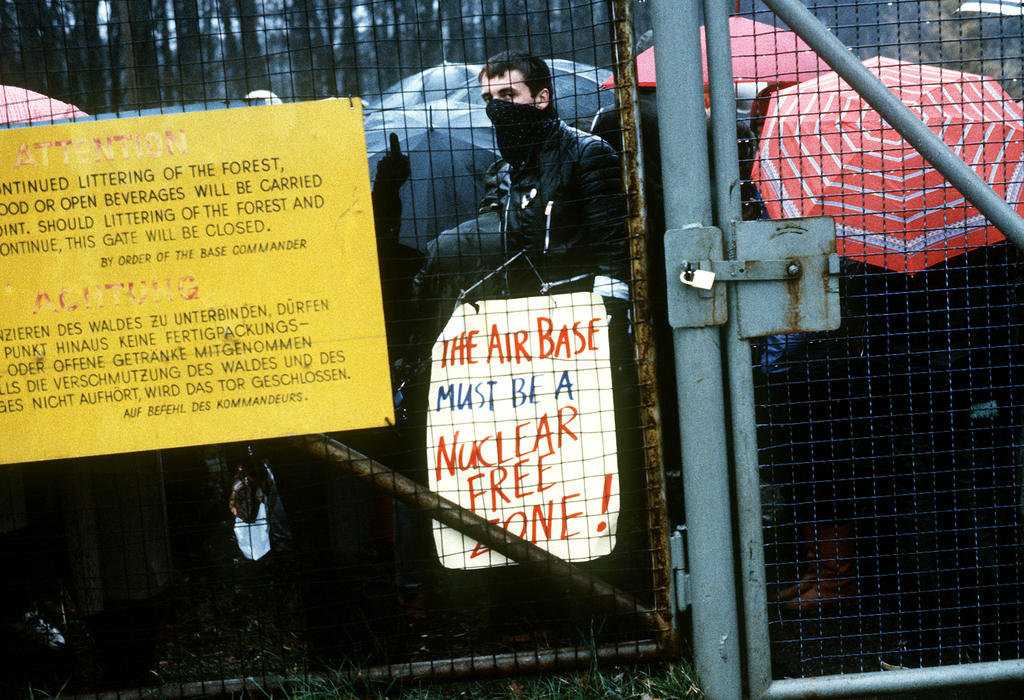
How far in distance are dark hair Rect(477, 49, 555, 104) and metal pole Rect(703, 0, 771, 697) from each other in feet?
1.91

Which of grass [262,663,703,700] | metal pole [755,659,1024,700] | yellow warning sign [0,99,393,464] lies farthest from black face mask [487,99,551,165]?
metal pole [755,659,1024,700]

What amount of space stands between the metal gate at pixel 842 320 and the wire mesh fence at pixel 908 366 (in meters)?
→ 0.01

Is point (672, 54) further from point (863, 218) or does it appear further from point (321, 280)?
point (321, 280)

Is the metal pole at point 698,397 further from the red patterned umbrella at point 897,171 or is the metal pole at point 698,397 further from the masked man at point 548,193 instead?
the red patterned umbrella at point 897,171

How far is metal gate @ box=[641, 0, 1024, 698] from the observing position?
2154mm

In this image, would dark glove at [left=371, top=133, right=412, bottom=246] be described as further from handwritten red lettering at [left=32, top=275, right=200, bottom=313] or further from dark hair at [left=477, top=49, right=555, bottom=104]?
handwritten red lettering at [left=32, top=275, right=200, bottom=313]

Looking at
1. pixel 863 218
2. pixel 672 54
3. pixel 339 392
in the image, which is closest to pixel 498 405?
pixel 339 392

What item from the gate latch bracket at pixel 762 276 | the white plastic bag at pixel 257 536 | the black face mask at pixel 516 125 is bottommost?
the white plastic bag at pixel 257 536

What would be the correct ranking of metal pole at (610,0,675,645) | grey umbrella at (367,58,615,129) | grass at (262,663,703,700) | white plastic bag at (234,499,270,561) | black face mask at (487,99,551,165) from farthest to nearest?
grey umbrella at (367,58,615,129) < white plastic bag at (234,499,270,561) < black face mask at (487,99,551,165) < grass at (262,663,703,700) < metal pole at (610,0,675,645)

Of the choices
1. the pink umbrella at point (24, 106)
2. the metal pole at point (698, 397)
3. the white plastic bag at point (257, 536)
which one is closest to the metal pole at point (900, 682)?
the metal pole at point (698, 397)

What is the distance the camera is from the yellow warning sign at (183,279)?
7.23 ft

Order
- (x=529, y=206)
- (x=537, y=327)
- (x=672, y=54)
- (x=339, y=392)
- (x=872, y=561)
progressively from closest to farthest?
(x=672, y=54) < (x=339, y=392) < (x=537, y=327) < (x=529, y=206) < (x=872, y=561)

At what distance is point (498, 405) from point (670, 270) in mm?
636

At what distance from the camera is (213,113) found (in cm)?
221
